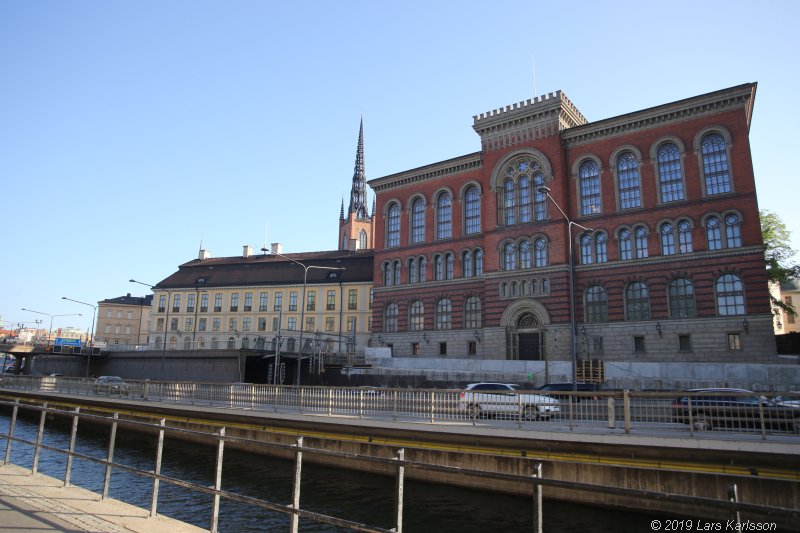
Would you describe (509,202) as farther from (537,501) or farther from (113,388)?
(537,501)

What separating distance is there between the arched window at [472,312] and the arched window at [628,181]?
16.0 metres

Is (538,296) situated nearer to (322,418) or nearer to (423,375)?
(423,375)

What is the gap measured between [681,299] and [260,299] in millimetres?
53995

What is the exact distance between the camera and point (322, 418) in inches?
804

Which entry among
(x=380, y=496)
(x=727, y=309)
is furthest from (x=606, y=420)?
(x=727, y=309)

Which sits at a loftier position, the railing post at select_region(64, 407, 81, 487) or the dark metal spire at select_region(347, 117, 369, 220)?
the dark metal spire at select_region(347, 117, 369, 220)

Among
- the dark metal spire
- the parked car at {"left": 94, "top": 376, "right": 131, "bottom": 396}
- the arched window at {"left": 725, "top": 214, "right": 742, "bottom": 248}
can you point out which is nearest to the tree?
the arched window at {"left": 725, "top": 214, "right": 742, "bottom": 248}

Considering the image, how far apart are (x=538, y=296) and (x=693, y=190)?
1477cm

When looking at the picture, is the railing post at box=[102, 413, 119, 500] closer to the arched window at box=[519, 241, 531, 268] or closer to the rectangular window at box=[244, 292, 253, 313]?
the arched window at box=[519, 241, 531, 268]

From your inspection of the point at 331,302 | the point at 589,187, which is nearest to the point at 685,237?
the point at 589,187

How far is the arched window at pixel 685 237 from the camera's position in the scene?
42.1 metres

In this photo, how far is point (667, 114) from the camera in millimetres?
43438

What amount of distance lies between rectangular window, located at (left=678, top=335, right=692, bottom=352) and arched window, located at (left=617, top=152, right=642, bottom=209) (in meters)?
11.3

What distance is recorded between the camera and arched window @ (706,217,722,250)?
40.8 meters
